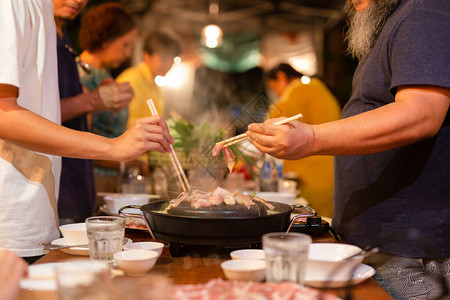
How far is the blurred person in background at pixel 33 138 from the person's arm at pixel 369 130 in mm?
458

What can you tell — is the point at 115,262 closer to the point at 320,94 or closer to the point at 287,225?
the point at 287,225

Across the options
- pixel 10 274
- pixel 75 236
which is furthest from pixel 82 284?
pixel 75 236

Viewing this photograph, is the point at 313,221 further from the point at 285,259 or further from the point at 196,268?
the point at 285,259

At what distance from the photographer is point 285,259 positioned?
1.07 m

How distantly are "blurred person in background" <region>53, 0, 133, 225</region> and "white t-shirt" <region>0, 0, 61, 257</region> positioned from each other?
0.72 meters

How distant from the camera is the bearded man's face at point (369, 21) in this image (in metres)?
1.84

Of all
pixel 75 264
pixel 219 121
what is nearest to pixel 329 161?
pixel 219 121

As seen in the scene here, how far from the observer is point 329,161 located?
4512 millimetres

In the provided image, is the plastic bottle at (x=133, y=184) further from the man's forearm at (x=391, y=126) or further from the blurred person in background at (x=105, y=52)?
the man's forearm at (x=391, y=126)

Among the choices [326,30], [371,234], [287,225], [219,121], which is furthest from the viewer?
[326,30]

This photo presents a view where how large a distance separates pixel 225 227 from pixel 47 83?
3.23 ft

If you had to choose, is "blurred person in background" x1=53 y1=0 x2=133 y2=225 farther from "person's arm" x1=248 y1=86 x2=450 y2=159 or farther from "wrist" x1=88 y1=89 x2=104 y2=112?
"person's arm" x1=248 y1=86 x2=450 y2=159

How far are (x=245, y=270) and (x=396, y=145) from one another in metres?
0.70

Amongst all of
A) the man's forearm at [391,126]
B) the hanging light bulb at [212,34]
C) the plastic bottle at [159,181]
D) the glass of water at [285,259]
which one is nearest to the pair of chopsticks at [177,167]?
the man's forearm at [391,126]
